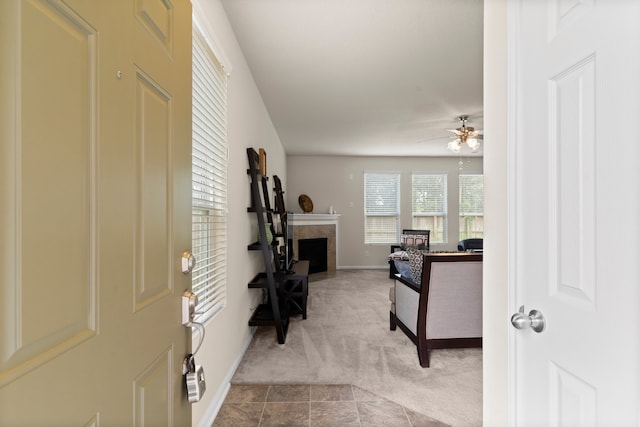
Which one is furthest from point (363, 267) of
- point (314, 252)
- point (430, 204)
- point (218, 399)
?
point (218, 399)

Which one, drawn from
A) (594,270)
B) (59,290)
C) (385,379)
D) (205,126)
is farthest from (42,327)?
(385,379)

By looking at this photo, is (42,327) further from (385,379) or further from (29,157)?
(385,379)

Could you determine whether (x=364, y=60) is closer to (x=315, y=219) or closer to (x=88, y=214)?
(x=88, y=214)

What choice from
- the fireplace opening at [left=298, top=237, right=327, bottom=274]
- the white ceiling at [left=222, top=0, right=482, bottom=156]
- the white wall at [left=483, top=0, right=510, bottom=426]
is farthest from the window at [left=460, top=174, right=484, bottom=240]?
the white wall at [left=483, top=0, right=510, bottom=426]

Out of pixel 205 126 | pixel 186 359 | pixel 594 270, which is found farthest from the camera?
pixel 205 126

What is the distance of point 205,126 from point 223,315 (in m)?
1.23

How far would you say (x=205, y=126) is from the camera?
1.85m

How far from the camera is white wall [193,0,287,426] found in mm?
1831

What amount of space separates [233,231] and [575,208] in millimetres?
2080

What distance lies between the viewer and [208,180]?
6.37ft

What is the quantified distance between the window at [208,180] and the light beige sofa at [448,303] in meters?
1.59

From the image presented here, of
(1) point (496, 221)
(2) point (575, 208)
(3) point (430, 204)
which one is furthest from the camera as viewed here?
(3) point (430, 204)

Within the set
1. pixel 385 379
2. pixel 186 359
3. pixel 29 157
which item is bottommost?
pixel 385 379

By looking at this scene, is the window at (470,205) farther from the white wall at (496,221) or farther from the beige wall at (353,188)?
the white wall at (496,221)
